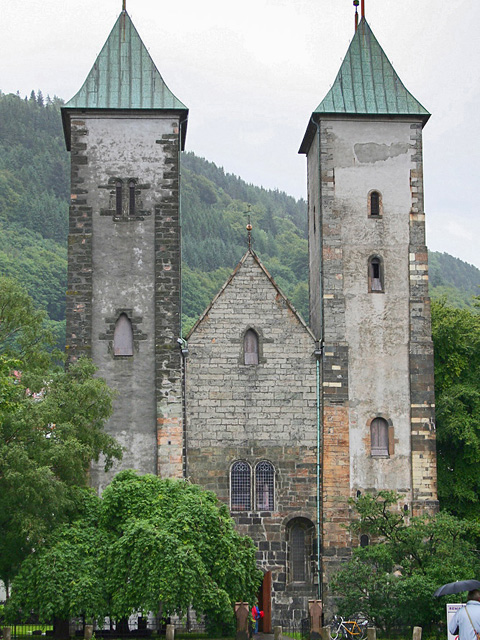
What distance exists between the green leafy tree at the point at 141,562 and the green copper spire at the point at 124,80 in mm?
14329

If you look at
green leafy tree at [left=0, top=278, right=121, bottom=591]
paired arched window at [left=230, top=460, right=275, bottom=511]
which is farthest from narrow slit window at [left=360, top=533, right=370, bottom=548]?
green leafy tree at [left=0, top=278, right=121, bottom=591]

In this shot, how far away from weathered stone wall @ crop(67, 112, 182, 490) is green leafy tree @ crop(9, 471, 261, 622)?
4.71m

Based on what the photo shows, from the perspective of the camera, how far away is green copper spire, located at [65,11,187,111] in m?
40.8

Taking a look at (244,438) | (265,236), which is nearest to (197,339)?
(244,438)

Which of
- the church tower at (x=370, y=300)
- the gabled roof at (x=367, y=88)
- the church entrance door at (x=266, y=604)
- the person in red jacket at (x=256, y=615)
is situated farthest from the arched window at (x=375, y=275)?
the person in red jacket at (x=256, y=615)

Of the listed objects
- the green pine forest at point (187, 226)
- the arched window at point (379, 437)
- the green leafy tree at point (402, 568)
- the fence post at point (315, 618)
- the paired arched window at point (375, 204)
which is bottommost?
the fence post at point (315, 618)

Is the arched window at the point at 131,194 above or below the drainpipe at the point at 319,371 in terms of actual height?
above

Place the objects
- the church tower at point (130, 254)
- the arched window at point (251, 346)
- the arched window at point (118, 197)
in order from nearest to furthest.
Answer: the church tower at point (130, 254) < the arched window at point (251, 346) < the arched window at point (118, 197)

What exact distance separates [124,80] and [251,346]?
426 inches

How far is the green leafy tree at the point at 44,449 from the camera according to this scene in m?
31.8

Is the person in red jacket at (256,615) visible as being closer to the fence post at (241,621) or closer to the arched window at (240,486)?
the fence post at (241,621)

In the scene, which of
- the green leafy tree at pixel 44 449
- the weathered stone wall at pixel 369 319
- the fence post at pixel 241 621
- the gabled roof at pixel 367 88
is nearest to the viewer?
the green leafy tree at pixel 44 449

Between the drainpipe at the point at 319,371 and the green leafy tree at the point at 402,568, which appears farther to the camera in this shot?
the drainpipe at the point at 319,371

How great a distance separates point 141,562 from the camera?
3148 centimetres
